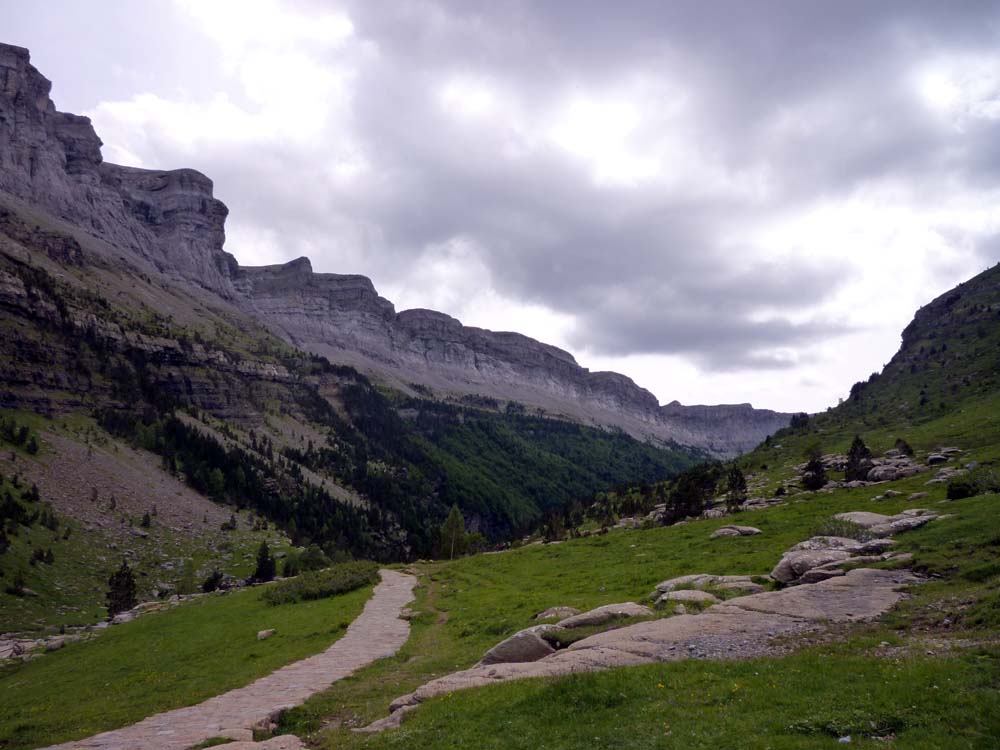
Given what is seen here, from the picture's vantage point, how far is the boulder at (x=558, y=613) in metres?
28.1

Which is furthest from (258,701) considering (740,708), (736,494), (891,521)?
(736,494)

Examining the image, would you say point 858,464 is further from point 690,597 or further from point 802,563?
point 690,597

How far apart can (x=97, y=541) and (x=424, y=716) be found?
103m

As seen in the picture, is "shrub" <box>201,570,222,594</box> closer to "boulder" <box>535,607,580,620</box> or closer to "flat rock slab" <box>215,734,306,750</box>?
"boulder" <box>535,607,580,620</box>

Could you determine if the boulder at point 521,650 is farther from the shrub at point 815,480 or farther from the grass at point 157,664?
the shrub at point 815,480

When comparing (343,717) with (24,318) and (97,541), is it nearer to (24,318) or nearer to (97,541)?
(97,541)

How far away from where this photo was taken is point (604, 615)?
25266 mm

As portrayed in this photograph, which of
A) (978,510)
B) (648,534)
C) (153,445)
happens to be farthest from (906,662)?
(153,445)

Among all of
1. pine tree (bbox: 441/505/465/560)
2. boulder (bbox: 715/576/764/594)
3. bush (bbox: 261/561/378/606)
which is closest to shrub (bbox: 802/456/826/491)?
boulder (bbox: 715/576/764/594)

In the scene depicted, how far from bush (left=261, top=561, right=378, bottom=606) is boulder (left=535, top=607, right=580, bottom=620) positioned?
31.3 metres

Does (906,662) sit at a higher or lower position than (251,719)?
higher

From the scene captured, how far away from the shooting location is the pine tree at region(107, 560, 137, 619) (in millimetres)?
68812

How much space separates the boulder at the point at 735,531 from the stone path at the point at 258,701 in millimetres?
27375

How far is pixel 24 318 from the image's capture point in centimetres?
15625
